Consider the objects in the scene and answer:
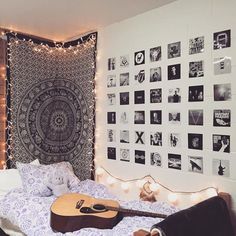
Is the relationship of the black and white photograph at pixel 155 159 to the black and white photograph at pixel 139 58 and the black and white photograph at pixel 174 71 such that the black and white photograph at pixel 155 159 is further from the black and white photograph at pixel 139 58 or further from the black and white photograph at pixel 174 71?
the black and white photograph at pixel 139 58

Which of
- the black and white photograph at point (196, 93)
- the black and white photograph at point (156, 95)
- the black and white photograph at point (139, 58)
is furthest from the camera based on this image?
the black and white photograph at point (139, 58)

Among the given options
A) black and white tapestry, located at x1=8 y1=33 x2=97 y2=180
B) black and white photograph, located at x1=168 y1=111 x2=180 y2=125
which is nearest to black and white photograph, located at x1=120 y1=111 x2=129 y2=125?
black and white tapestry, located at x1=8 y1=33 x2=97 y2=180

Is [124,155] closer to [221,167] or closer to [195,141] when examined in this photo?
[195,141]

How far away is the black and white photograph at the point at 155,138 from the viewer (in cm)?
283

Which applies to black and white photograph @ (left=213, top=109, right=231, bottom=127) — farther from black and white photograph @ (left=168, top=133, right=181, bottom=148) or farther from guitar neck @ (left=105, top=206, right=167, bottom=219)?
guitar neck @ (left=105, top=206, right=167, bottom=219)

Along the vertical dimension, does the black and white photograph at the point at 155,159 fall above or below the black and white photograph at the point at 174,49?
below

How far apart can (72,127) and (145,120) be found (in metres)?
1.19

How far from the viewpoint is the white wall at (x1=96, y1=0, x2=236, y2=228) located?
7.73 feet

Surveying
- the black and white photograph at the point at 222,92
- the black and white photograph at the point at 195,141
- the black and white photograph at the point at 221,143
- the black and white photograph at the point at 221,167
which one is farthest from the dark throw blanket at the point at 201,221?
the black and white photograph at the point at 222,92

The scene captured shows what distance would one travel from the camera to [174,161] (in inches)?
106

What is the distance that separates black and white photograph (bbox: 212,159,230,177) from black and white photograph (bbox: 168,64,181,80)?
32.0 inches

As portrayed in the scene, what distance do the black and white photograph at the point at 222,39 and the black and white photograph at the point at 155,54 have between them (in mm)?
568

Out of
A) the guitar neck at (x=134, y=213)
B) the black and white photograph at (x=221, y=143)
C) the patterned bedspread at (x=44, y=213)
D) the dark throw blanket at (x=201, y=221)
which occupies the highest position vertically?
the black and white photograph at (x=221, y=143)

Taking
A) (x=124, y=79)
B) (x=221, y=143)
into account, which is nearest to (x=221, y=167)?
(x=221, y=143)
